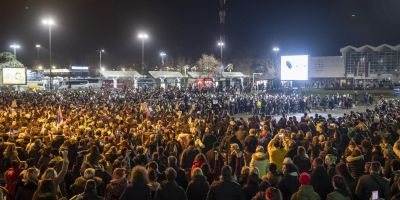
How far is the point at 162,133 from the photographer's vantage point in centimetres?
1275

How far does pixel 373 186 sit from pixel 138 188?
3.44 m

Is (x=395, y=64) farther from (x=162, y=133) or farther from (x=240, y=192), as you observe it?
(x=240, y=192)

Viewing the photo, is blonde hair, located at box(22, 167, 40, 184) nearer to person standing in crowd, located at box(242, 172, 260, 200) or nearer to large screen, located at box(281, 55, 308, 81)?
person standing in crowd, located at box(242, 172, 260, 200)

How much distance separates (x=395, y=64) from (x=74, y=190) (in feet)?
231

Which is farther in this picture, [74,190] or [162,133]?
[162,133]

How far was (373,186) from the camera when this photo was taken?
609cm

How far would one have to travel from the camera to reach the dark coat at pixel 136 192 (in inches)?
220

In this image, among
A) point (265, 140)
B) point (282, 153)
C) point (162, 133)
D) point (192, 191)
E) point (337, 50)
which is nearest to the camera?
point (192, 191)

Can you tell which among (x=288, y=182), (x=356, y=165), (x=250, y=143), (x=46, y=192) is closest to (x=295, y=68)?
(x=250, y=143)

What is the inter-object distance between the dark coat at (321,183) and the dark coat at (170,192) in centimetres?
230

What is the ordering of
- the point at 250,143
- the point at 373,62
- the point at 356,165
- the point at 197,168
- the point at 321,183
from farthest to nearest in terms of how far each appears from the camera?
the point at 373,62 < the point at 250,143 < the point at 356,165 < the point at 321,183 < the point at 197,168

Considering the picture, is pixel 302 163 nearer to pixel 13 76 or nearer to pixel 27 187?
pixel 27 187

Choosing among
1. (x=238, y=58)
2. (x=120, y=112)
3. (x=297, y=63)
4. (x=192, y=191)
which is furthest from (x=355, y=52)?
(x=192, y=191)

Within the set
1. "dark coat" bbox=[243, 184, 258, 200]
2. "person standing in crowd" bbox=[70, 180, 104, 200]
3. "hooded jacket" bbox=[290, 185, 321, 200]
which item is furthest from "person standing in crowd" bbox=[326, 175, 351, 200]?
"person standing in crowd" bbox=[70, 180, 104, 200]
